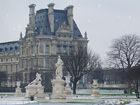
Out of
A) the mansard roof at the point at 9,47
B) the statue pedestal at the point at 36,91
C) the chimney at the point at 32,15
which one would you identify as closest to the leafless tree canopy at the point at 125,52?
the statue pedestal at the point at 36,91

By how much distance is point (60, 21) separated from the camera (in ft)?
362

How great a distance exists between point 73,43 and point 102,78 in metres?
22.4

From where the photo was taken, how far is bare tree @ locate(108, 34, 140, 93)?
73.8 meters

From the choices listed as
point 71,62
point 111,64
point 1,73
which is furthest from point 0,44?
point 111,64

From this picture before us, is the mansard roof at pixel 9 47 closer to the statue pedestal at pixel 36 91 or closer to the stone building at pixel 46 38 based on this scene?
the stone building at pixel 46 38

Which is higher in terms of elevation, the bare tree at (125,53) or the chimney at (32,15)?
the chimney at (32,15)

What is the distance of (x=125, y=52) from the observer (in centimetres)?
7438

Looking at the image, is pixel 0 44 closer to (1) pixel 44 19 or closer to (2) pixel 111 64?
(1) pixel 44 19

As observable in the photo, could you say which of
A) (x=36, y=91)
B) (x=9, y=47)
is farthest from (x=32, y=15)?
(x=36, y=91)

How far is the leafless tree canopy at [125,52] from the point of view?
7384 centimetres

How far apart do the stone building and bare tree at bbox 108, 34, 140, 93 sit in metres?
29.1

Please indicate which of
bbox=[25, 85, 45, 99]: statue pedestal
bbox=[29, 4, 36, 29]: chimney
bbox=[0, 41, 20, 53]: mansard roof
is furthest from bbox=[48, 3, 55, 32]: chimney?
bbox=[25, 85, 45, 99]: statue pedestal

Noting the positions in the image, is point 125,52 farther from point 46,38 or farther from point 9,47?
point 9,47

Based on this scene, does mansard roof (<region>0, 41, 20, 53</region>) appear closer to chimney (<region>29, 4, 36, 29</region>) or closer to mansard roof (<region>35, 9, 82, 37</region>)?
mansard roof (<region>35, 9, 82, 37</region>)
